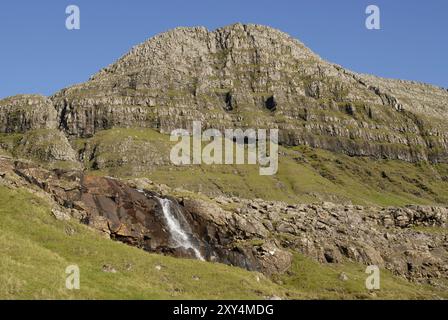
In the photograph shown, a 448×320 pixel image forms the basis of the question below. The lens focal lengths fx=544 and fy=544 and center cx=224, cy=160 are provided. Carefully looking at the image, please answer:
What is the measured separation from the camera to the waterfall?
9162 cm

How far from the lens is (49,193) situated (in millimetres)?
86500

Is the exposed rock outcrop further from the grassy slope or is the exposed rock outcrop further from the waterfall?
the grassy slope

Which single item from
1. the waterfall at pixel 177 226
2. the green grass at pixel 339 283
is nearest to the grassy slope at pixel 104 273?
the green grass at pixel 339 283

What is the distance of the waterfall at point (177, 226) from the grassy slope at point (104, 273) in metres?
11.5

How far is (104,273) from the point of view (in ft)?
189

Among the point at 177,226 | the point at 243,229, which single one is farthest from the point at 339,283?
the point at 177,226

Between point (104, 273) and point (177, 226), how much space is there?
125ft

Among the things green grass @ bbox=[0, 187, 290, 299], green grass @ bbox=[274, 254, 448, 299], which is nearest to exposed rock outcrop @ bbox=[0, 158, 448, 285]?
green grass @ bbox=[274, 254, 448, 299]

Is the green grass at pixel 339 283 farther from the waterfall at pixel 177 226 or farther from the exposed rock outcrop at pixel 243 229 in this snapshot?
the waterfall at pixel 177 226


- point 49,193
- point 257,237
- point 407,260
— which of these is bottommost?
point 407,260

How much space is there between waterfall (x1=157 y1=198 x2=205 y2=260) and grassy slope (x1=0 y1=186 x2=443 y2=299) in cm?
1154

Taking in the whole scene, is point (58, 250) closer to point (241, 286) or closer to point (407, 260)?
point (241, 286)
